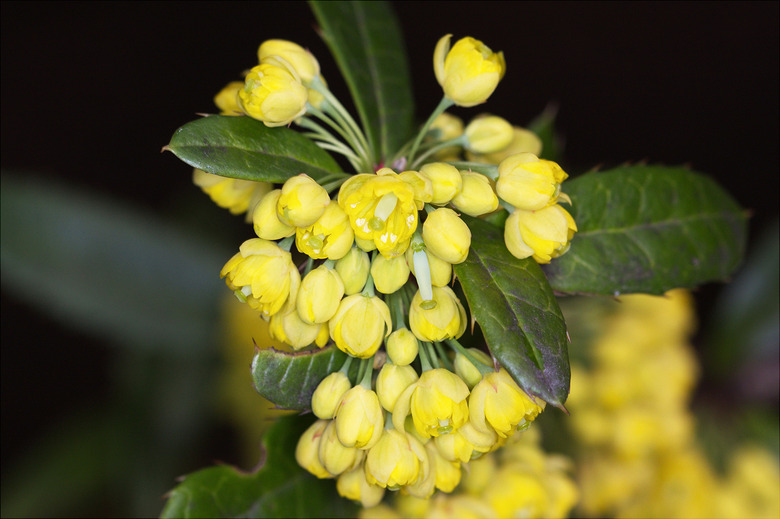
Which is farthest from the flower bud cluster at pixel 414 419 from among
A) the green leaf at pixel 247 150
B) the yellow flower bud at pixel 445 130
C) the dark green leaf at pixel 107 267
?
the dark green leaf at pixel 107 267

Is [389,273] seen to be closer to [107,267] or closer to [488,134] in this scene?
[488,134]

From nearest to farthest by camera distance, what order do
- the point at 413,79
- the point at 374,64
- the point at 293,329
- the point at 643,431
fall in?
1. the point at 293,329
2. the point at 374,64
3. the point at 643,431
4. the point at 413,79

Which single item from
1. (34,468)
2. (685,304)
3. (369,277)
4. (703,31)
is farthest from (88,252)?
(703,31)

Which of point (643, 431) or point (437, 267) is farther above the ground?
point (437, 267)

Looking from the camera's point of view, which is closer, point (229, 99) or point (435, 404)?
point (435, 404)

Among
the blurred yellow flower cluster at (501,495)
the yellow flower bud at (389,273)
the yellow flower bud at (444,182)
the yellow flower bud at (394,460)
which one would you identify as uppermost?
the yellow flower bud at (444,182)

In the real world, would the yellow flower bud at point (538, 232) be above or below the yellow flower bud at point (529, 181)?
below

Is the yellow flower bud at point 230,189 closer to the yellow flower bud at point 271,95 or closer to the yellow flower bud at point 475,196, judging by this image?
the yellow flower bud at point 271,95

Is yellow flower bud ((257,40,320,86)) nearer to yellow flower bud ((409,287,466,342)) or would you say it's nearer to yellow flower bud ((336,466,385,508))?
yellow flower bud ((409,287,466,342))

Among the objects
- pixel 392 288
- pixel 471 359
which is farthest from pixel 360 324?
pixel 471 359
